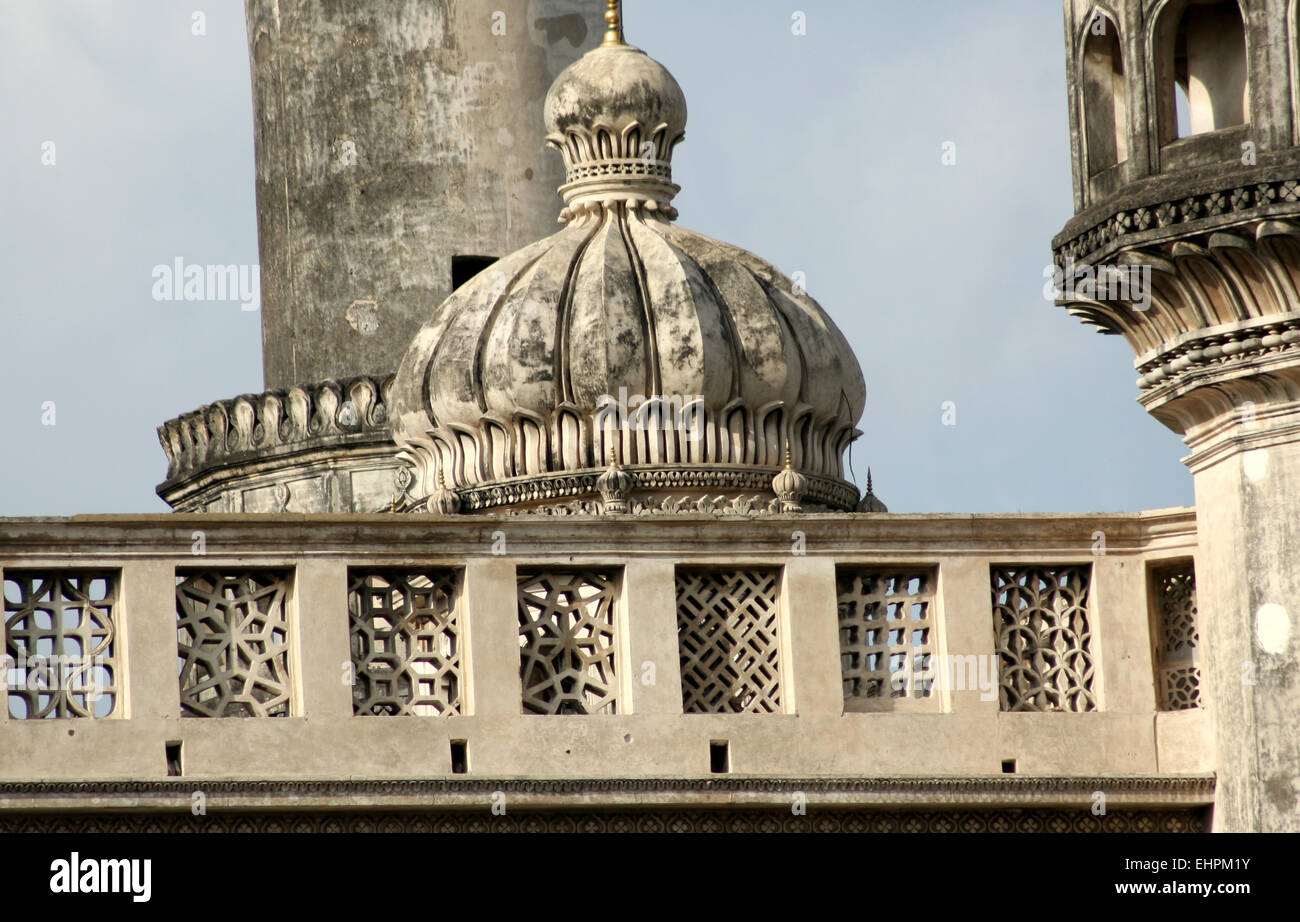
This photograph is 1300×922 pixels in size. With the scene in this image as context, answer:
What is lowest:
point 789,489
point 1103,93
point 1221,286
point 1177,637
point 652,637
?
point 1177,637

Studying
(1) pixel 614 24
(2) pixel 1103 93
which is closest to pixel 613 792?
(2) pixel 1103 93

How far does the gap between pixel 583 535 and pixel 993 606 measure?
6.36ft

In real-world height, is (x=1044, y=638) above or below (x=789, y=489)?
below

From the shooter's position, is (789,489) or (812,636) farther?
(789,489)

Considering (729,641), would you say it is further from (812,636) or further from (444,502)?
(444,502)

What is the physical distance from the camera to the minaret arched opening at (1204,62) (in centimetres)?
1492

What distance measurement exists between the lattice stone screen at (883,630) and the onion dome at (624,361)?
3.30 meters

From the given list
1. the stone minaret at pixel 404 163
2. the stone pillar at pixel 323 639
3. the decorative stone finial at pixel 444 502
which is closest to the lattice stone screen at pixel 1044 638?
the stone pillar at pixel 323 639

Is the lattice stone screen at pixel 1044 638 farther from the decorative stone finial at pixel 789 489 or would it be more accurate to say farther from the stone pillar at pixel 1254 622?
the decorative stone finial at pixel 789 489

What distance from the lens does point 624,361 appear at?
61.8 ft

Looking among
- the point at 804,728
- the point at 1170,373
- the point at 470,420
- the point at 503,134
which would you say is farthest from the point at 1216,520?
the point at 503,134

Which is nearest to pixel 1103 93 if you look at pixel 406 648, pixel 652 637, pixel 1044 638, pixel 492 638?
pixel 1044 638

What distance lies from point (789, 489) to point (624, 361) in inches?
47.7
